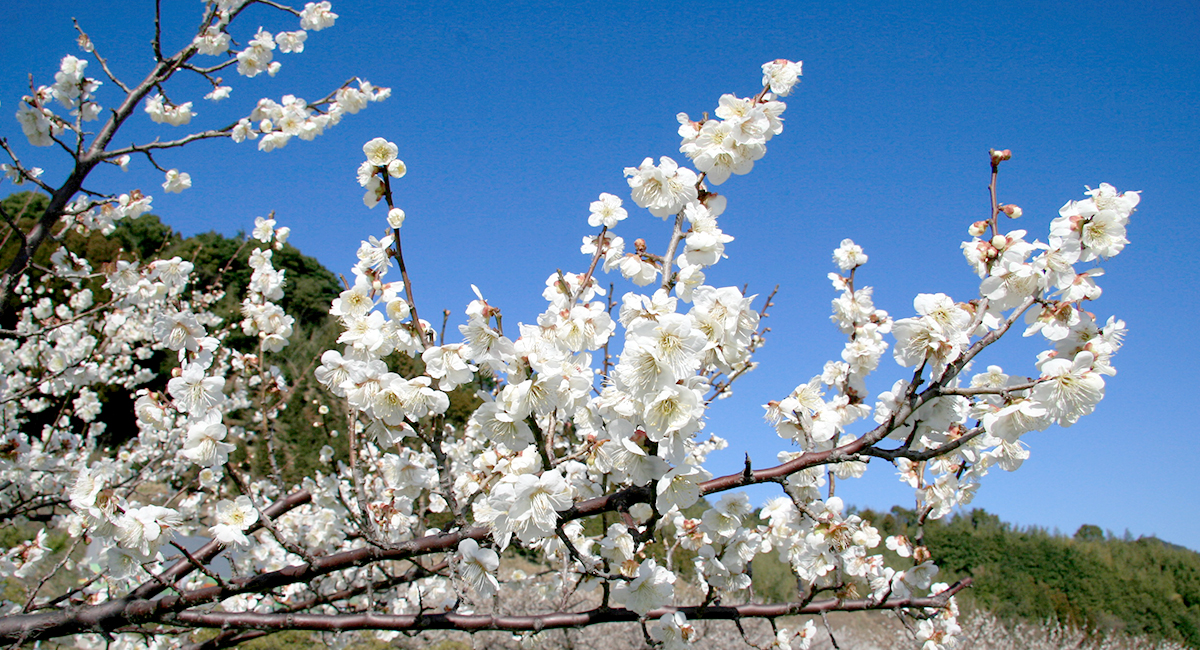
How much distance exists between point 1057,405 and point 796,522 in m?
1.01

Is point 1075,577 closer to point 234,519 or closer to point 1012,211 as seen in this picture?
point 1012,211

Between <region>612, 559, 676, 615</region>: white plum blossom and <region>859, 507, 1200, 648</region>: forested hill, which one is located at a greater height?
<region>859, 507, 1200, 648</region>: forested hill

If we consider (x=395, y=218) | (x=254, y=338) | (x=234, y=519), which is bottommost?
(x=234, y=519)

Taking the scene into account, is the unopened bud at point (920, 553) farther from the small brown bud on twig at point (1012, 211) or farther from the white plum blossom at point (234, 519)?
the white plum blossom at point (234, 519)

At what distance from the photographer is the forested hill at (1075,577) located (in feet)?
31.3

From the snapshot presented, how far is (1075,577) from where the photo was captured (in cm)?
992

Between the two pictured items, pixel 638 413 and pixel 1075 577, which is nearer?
pixel 638 413

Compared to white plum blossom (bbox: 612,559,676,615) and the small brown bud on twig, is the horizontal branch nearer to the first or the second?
white plum blossom (bbox: 612,559,676,615)

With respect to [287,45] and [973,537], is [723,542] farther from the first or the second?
[973,537]

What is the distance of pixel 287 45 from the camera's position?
394 centimetres

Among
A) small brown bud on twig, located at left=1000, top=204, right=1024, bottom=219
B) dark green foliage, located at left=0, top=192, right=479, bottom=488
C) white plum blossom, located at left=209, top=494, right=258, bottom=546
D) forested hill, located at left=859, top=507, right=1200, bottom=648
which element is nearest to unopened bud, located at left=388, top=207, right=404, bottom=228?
dark green foliage, located at left=0, top=192, right=479, bottom=488

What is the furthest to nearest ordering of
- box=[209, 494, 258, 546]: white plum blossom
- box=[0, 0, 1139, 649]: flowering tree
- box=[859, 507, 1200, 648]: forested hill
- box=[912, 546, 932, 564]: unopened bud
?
1. box=[859, 507, 1200, 648]: forested hill
2. box=[912, 546, 932, 564]: unopened bud
3. box=[209, 494, 258, 546]: white plum blossom
4. box=[0, 0, 1139, 649]: flowering tree

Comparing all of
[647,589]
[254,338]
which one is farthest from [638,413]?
[254,338]

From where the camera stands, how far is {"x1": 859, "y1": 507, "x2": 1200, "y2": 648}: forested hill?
31.3ft
